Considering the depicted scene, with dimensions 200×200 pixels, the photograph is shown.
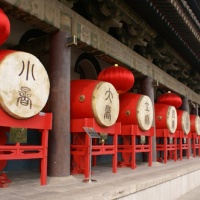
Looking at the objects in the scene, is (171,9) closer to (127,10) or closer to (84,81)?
(127,10)

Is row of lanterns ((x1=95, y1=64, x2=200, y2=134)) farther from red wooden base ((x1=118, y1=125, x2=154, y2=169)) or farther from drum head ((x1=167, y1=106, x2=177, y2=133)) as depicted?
red wooden base ((x1=118, y1=125, x2=154, y2=169))

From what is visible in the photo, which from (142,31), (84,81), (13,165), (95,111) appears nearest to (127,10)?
(142,31)

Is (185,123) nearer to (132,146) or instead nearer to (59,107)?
(132,146)

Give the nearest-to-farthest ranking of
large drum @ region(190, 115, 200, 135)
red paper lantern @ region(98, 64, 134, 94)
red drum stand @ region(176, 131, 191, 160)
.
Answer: red paper lantern @ region(98, 64, 134, 94) → red drum stand @ region(176, 131, 191, 160) → large drum @ region(190, 115, 200, 135)

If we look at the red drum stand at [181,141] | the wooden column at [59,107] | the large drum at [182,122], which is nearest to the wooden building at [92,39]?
the wooden column at [59,107]

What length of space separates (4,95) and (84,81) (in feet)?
7.25

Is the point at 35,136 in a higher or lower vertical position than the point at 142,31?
lower

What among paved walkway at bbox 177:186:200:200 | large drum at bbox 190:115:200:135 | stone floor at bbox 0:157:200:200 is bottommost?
paved walkway at bbox 177:186:200:200

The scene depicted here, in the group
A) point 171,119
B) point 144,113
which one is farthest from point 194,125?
point 144,113

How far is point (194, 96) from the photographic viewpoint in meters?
13.5

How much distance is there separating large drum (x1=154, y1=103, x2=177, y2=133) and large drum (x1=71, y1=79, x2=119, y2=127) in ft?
13.2

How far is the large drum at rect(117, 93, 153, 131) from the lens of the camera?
7328mm

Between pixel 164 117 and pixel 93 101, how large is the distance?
466cm

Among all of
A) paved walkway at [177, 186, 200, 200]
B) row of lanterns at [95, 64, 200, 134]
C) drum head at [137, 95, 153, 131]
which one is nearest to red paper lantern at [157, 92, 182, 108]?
row of lanterns at [95, 64, 200, 134]
